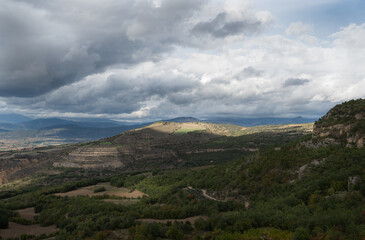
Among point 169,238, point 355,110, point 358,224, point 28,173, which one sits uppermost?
point 355,110

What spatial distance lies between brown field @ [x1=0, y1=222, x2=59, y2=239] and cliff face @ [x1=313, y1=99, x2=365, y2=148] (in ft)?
209

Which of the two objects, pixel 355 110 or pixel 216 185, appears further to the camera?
pixel 216 185

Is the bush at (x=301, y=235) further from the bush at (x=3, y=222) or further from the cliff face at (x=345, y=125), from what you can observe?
the bush at (x=3, y=222)

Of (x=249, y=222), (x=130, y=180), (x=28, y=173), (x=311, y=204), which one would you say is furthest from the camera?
(x=28, y=173)

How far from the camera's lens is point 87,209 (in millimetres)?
52281

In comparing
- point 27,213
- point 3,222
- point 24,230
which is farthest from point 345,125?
point 27,213

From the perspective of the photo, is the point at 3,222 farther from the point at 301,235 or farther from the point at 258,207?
the point at 301,235

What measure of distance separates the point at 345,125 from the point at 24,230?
74150 millimetres

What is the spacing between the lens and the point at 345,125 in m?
52.3

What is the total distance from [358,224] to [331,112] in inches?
2028

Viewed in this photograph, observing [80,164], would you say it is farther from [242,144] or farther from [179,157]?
[242,144]

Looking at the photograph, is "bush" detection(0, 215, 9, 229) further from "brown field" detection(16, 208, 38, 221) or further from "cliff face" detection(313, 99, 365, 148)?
"cliff face" detection(313, 99, 365, 148)

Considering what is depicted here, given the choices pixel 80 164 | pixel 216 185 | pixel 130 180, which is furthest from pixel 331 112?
pixel 80 164

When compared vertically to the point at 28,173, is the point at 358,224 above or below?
above
